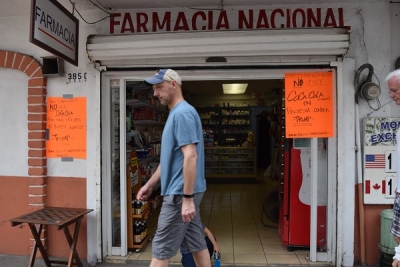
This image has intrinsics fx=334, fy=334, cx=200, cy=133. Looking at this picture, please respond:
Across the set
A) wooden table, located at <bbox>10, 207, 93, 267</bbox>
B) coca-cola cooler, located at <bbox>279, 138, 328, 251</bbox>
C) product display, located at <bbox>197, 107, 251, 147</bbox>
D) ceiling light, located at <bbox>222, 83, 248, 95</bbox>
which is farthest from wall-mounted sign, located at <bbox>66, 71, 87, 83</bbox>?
product display, located at <bbox>197, 107, 251, 147</bbox>

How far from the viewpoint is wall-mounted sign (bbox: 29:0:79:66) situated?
8.96ft

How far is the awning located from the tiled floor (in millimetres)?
2251

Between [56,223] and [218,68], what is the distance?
228 centimetres

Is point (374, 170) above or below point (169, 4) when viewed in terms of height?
below

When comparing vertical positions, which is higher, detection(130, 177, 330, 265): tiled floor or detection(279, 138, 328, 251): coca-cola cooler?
detection(279, 138, 328, 251): coca-cola cooler

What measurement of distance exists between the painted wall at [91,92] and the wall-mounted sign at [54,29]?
0.44m

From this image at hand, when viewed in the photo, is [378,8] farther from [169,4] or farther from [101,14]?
[101,14]

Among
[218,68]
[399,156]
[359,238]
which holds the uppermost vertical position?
[218,68]

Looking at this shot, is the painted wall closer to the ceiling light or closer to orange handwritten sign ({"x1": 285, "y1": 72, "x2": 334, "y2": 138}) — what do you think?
orange handwritten sign ({"x1": 285, "y1": 72, "x2": 334, "y2": 138})

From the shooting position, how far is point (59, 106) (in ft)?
12.7

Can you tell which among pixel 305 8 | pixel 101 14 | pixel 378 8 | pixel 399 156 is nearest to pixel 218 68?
pixel 305 8

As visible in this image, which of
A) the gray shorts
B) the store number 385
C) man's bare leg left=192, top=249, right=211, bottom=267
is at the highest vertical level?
the store number 385

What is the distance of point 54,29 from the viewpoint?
3.03m

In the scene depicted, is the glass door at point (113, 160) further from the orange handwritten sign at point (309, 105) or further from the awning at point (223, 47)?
the orange handwritten sign at point (309, 105)
